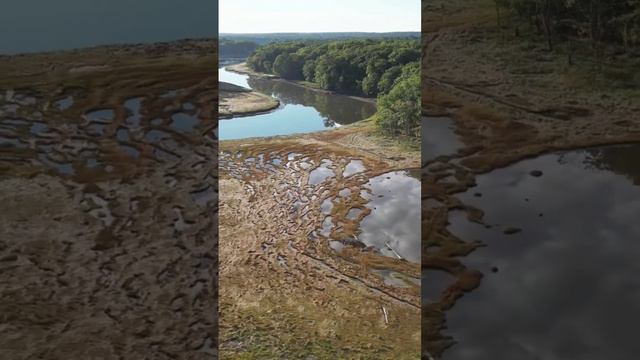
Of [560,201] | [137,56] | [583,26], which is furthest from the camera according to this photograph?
[137,56]

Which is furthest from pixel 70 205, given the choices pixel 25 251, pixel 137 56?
pixel 137 56

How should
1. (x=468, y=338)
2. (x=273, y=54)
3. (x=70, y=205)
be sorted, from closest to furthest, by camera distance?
1. (x=468, y=338)
2. (x=70, y=205)
3. (x=273, y=54)

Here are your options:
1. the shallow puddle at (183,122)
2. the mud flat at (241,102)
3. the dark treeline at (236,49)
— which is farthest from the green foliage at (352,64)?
the shallow puddle at (183,122)

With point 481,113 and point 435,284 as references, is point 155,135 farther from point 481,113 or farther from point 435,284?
point 481,113

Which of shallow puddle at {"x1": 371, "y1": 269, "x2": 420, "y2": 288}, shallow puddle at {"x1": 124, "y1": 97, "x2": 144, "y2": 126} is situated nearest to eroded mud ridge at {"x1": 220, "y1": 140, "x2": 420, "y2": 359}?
shallow puddle at {"x1": 371, "y1": 269, "x2": 420, "y2": 288}

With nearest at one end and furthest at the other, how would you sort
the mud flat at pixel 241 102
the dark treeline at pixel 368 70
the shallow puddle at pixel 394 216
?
the shallow puddle at pixel 394 216 → the dark treeline at pixel 368 70 → the mud flat at pixel 241 102

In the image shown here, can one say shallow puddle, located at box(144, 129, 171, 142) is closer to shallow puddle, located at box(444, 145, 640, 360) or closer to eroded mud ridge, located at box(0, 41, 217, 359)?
eroded mud ridge, located at box(0, 41, 217, 359)

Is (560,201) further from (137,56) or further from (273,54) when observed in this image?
(273,54)

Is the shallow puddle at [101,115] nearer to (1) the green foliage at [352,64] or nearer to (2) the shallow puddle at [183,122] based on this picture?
(2) the shallow puddle at [183,122]
